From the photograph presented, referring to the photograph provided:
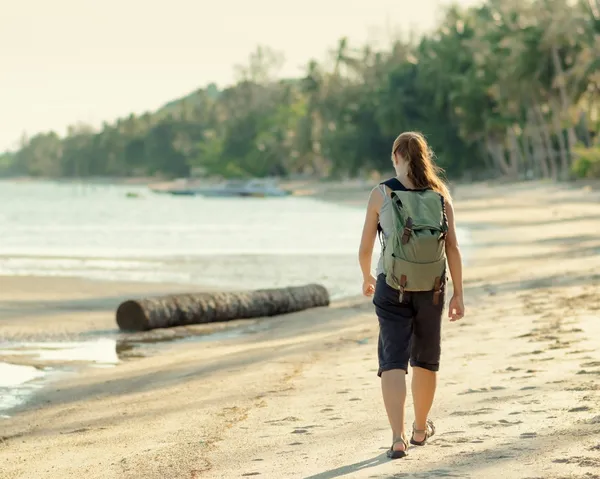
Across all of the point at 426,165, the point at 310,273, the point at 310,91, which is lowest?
the point at 310,273

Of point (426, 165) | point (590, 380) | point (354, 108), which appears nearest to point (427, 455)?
point (426, 165)

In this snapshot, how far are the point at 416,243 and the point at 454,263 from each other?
1.18ft

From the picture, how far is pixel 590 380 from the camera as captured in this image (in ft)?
23.6

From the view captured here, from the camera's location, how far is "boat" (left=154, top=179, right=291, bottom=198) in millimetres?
108562

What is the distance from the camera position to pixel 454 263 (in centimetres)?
563

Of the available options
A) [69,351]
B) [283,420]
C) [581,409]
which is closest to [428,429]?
[581,409]

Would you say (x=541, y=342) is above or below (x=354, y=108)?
below

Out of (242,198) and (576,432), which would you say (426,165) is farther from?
(242,198)

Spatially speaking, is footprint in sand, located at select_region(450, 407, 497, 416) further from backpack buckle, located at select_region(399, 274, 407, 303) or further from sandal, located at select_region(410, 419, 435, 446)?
backpack buckle, located at select_region(399, 274, 407, 303)

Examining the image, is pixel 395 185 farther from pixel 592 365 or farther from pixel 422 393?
pixel 592 365

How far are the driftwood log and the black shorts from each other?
8288 mm

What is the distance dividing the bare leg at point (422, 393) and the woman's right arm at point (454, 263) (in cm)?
33

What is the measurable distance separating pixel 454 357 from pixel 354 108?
302ft

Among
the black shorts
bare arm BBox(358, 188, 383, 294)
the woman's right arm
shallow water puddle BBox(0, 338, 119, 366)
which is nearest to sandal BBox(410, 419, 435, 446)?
the black shorts
